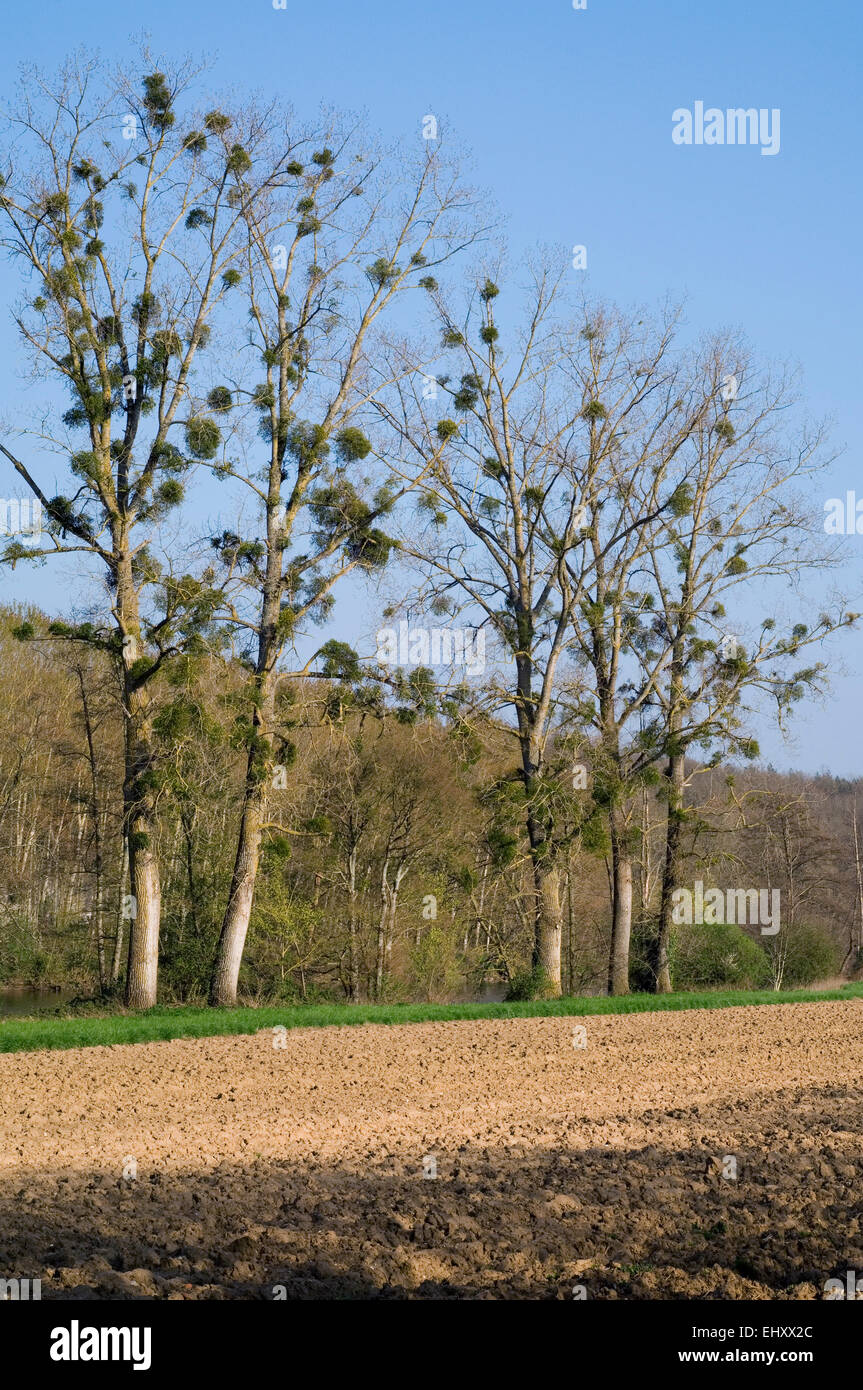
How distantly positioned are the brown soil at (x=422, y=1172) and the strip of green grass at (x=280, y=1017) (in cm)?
126

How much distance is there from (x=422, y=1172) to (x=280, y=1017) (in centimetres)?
1138

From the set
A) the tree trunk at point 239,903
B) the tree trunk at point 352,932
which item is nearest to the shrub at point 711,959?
the tree trunk at point 352,932

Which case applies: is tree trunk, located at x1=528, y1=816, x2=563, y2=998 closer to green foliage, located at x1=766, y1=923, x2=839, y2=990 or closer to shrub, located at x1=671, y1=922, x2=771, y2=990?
shrub, located at x1=671, y1=922, x2=771, y2=990

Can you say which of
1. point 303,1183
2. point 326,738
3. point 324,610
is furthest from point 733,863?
point 303,1183

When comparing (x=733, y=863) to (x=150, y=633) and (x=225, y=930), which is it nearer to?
(x=225, y=930)

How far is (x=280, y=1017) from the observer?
20750mm

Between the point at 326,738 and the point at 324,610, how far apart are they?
7.81 metres

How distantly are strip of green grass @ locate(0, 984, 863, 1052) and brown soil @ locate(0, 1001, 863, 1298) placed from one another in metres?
1.26

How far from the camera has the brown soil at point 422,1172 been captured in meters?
7.06

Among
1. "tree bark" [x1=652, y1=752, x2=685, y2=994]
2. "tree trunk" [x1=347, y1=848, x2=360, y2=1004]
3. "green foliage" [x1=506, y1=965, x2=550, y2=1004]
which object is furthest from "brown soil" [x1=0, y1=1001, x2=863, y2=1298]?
"tree bark" [x1=652, y1=752, x2=685, y2=994]

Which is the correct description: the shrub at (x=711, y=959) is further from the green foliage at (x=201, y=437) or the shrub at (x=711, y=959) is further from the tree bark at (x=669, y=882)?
the green foliage at (x=201, y=437)

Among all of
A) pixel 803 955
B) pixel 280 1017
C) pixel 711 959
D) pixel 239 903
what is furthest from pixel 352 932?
pixel 803 955

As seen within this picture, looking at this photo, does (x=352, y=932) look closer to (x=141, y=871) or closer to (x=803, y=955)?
(x=141, y=871)

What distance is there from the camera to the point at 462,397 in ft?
96.0
